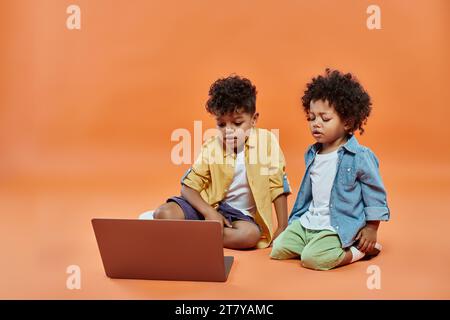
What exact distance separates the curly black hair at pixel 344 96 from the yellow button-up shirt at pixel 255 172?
1.02ft

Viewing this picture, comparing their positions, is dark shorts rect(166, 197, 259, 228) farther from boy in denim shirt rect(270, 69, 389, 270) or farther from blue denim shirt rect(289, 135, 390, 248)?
blue denim shirt rect(289, 135, 390, 248)

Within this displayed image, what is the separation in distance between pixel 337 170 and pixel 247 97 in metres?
0.47

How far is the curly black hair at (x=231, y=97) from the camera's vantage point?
2512 mm

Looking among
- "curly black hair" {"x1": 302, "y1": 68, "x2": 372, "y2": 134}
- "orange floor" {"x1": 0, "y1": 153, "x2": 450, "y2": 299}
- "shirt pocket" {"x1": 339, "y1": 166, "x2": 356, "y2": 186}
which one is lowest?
"orange floor" {"x1": 0, "y1": 153, "x2": 450, "y2": 299}

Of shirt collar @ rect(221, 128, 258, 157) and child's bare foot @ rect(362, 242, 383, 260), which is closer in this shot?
child's bare foot @ rect(362, 242, 383, 260)

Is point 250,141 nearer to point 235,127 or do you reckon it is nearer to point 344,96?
→ point 235,127

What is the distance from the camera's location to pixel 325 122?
234 centimetres

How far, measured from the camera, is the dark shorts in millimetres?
2594

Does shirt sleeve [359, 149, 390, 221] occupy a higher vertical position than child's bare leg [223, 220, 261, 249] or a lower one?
higher

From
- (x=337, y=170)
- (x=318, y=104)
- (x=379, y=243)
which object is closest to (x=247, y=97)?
(x=318, y=104)

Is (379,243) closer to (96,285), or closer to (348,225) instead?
(348,225)

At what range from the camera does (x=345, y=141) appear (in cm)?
239

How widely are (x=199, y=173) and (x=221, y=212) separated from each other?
0.19 metres

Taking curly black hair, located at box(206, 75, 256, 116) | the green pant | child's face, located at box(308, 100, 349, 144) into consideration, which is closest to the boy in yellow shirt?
curly black hair, located at box(206, 75, 256, 116)
